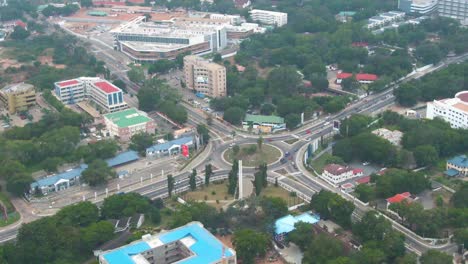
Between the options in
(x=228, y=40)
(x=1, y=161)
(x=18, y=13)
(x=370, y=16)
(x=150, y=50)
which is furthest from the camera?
(x=18, y=13)

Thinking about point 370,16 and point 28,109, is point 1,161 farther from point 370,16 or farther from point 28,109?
point 370,16

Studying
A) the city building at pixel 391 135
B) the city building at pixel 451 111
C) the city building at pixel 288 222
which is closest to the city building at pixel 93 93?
the city building at pixel 391 135

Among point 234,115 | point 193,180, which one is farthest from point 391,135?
point 193,180

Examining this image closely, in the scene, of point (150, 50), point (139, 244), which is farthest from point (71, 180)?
point (150, 50)

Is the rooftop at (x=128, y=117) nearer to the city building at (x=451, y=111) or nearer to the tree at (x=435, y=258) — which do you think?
the city building at (x=451, y=111)

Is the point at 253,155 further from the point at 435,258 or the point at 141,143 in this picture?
the point at 435,258
